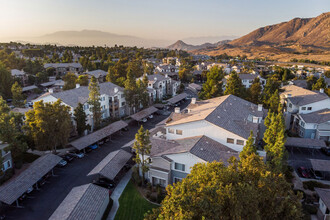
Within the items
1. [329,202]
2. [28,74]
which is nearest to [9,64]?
[28,74]

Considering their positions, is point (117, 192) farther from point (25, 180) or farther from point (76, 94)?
point (76, 94)

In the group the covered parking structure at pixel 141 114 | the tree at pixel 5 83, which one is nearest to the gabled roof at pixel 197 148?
the covered parking structure at pixel 141 114

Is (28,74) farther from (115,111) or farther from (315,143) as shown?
(315,143)

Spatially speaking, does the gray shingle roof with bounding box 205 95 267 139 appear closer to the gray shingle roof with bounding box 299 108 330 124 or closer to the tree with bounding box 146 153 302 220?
the gray shingle roof with bounding box 299 108 330 124

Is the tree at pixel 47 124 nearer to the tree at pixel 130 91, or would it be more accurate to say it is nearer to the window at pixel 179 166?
the window at pixel 179 166

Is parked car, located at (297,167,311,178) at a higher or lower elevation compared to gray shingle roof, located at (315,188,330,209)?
lower

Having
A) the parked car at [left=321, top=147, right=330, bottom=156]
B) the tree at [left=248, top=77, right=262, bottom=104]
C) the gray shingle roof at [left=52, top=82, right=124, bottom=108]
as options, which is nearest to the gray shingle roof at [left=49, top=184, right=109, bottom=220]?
the gray shingle roof at [left=52, top=82, right=124, bottom=108]
